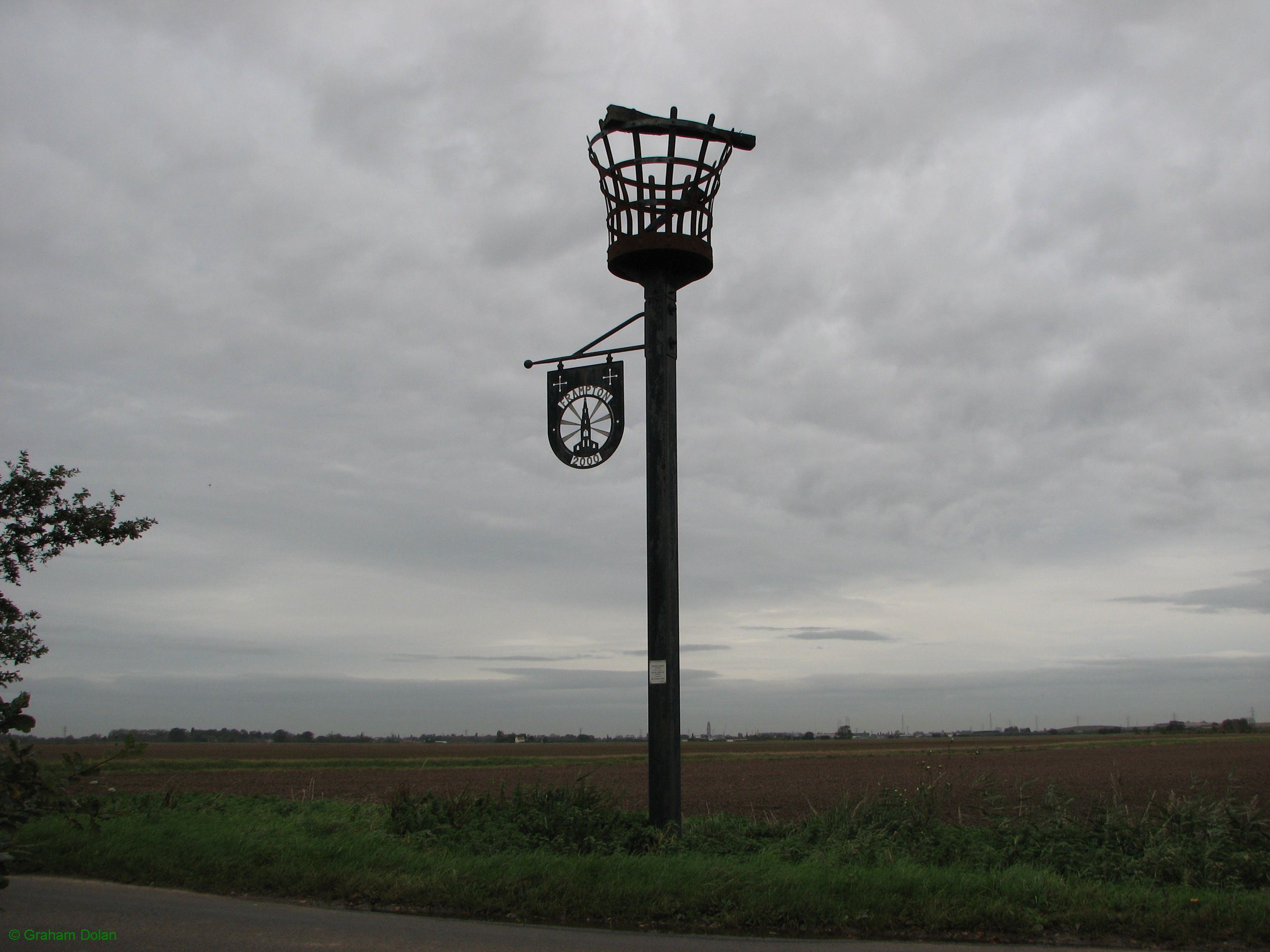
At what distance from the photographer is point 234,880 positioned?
7.41 metres

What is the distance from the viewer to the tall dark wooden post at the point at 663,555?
895cm

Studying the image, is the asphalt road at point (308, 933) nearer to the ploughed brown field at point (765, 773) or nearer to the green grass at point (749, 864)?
the green grass at point (749, 864)

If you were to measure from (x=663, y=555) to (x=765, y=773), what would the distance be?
45004 mm

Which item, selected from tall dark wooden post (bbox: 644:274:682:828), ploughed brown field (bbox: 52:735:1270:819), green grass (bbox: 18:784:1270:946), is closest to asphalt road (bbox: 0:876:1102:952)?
green grass (bbox: 18:784:1270:946)

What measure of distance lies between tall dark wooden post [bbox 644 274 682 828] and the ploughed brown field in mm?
745

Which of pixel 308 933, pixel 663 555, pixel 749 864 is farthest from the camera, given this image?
pixel 663 555

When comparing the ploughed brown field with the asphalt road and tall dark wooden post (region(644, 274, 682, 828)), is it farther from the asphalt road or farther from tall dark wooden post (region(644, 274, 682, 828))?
the asphalt road

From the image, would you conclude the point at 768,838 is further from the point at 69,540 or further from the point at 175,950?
the point at 69,540

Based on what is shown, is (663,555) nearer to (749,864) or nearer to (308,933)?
(749,864)

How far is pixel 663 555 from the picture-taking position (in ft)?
30.2

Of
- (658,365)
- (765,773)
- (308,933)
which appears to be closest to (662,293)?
(658,365)

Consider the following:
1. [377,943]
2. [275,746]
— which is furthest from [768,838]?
[275,746]

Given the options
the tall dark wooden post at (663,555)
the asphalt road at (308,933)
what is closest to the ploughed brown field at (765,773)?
the tall dark wooden post at (663,555)

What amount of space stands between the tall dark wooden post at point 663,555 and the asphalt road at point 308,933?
3002 mm
